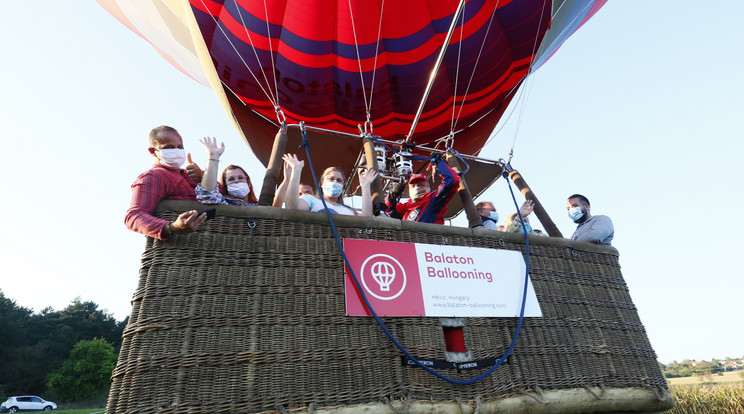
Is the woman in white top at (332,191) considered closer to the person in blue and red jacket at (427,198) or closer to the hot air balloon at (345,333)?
the hot air balloon at (345,333)

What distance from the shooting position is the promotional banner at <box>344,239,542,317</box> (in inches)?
64.9

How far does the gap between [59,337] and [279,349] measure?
3732 centimetres

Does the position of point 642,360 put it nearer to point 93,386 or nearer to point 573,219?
point 573,219

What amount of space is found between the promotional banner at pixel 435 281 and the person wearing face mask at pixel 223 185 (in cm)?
62

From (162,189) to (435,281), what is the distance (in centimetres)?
117

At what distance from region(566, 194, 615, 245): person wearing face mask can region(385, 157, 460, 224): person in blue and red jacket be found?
82 centimetres

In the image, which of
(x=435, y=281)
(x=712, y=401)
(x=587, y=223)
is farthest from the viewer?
(x=712, y=401)

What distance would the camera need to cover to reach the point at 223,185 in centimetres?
217

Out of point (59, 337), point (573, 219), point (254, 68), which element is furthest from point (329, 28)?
point (59, 337)

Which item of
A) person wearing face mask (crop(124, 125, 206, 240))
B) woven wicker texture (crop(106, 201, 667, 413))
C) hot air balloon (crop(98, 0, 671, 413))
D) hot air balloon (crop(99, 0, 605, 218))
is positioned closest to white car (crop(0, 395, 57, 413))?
hot air balloon (crop(99, 0, 605, 218))

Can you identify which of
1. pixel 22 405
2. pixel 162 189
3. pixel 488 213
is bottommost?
pixel 162 189

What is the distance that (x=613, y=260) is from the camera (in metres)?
2.33

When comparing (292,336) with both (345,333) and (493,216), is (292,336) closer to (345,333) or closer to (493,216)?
(345,333)

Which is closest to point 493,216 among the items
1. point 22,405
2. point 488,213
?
point 488,213
